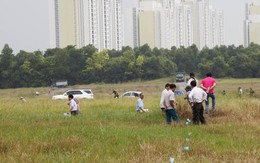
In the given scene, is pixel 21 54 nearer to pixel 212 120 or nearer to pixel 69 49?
pixel 69 49

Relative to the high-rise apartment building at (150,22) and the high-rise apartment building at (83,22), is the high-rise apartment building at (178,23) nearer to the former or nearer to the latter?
the high-rise apartment building at (150,22)

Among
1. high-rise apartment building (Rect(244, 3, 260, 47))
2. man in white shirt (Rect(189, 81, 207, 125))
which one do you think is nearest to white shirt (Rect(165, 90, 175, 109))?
man in white shirt (Rect(189, 81, 207, 125))

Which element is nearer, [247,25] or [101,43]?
[101,43]

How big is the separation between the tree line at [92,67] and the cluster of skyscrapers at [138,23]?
2140cm

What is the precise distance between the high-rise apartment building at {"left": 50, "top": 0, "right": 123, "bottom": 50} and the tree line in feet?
66.5

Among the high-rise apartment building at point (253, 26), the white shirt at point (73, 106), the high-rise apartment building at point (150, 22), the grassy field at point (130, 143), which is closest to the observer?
the grassy field at point (130, 143)

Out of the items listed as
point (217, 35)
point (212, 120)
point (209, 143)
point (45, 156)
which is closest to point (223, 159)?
point (209, 143)

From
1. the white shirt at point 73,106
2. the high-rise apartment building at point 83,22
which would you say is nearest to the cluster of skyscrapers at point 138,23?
the high-rise apartment building at point 83,22

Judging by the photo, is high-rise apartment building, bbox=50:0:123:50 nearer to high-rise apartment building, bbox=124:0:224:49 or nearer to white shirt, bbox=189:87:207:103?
high-rise apartment building, bbox=124:0:224:49

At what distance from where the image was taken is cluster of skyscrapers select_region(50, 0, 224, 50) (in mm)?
99375

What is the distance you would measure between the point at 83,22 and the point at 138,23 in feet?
82.0

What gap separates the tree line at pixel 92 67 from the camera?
75.3 m

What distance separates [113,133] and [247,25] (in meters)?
139

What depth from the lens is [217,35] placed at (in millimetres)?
138875
